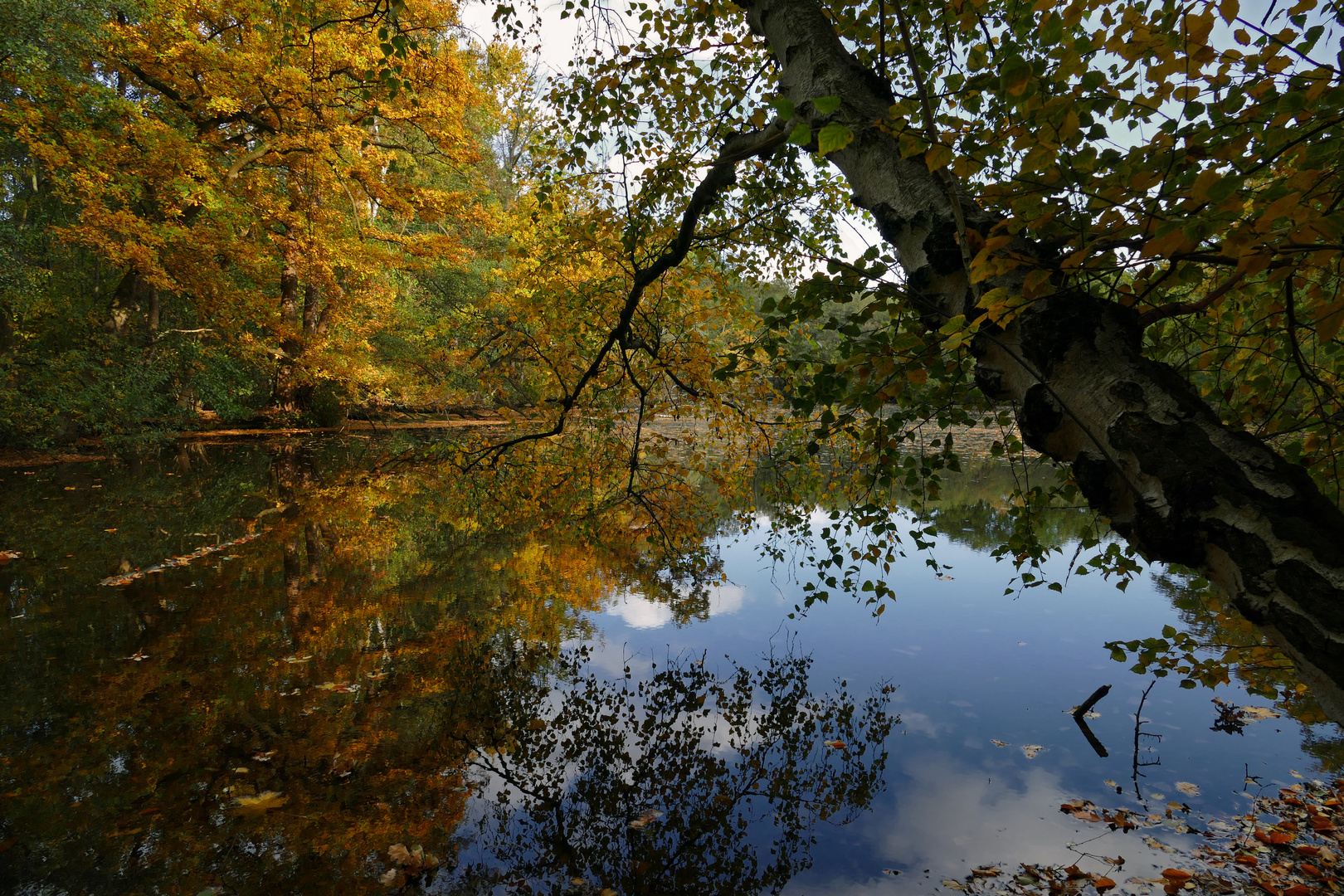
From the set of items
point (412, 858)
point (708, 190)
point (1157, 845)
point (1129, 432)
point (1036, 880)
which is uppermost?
point (708, 190)

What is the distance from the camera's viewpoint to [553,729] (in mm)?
3988

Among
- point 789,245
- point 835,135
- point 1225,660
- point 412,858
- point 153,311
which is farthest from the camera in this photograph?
point 153,311

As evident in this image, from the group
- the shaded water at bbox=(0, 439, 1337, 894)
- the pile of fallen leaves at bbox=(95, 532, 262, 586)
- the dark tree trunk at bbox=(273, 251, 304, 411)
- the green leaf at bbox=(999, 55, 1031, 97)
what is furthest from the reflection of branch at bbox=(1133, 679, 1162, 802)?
the dark tree trunk at bbox=(273, 251, 304, 411)

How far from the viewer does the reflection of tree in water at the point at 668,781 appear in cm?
287

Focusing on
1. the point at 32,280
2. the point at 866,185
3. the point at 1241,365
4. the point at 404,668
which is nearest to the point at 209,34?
the point at 32,280

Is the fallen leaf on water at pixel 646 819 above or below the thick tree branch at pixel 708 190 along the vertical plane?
below

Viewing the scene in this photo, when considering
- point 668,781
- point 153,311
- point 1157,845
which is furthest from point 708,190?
point 153,311

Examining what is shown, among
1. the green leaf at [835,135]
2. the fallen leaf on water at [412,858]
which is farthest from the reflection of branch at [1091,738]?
the green leaf at [835,135]

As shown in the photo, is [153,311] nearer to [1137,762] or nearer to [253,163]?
[253,163]

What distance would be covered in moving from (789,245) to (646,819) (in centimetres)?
482

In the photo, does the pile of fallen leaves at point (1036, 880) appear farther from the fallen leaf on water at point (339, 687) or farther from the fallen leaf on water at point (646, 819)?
the fallen leaf on water at point (339, 687)

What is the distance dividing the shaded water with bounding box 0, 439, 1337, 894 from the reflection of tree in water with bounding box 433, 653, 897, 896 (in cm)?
2

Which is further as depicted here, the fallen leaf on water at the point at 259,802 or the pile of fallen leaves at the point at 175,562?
the pile of fallen leaves at the point at 175,562

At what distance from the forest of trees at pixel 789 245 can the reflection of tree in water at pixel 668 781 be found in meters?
1.82
